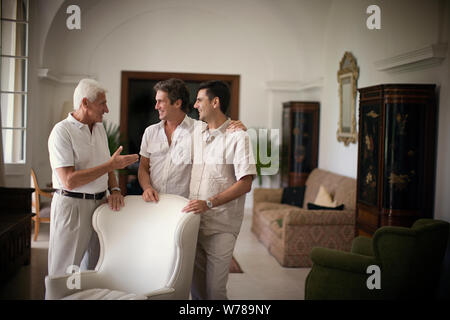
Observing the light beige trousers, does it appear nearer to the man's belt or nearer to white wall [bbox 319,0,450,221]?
the man's belt

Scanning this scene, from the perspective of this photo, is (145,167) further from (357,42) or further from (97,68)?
(357,42)

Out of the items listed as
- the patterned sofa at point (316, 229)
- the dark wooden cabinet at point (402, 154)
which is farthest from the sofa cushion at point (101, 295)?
the patterned sofa at point (316, 229)

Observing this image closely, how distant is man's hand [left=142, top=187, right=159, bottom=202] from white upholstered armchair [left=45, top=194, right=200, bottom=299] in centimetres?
2

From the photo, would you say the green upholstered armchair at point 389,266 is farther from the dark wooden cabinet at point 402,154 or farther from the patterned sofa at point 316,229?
the patterned sofa at point 316,229

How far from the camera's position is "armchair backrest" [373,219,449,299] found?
2328mm

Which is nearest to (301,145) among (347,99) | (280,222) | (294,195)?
(294,195)

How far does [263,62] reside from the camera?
250cm

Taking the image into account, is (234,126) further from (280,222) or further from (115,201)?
(280,222)

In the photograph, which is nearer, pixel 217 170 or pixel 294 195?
pixel 217 170

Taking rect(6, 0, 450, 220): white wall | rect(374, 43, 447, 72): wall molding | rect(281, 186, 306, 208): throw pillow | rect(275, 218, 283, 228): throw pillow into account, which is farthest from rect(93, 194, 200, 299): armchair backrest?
rect(281, 186, 306, 208): throw pillow

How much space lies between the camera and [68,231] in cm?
189

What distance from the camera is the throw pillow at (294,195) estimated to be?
4145 mm

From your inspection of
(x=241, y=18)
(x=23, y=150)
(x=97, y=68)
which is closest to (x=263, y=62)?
(x=241, y=18)

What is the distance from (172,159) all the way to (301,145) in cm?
236
